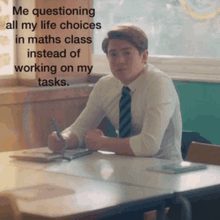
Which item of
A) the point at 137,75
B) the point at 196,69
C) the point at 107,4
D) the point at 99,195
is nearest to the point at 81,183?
the point at 99,195

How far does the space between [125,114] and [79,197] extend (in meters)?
1.29

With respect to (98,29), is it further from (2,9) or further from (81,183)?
(81,183)

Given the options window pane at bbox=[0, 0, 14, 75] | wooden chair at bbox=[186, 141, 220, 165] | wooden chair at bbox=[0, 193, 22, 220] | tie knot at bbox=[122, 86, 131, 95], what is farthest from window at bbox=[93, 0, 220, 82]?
wooden chair at bbox=[0, 193, 22, 220]

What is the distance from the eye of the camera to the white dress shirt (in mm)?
2910

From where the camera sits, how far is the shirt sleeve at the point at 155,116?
2.85 meters

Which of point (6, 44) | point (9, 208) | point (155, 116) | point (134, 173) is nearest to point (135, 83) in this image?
point (155, 116)

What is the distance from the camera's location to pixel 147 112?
3.02m

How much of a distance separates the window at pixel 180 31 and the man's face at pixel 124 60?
107 cm

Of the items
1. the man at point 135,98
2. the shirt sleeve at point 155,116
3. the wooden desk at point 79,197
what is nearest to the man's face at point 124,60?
the man at point 135,98

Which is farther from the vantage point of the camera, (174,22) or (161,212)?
(174,22)

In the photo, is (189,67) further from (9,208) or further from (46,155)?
(9,208)

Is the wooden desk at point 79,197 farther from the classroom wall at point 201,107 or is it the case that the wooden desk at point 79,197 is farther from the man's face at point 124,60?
the classroom wall at point 201,107

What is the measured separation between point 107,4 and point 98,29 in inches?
10.6

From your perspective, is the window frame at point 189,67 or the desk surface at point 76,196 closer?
the desk surface at point 76,196
